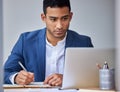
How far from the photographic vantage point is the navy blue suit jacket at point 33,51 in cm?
247

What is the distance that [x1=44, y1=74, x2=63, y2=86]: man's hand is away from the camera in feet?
7.98

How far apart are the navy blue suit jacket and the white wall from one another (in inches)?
1.9

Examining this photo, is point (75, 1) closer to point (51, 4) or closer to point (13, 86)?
point (51, 4)

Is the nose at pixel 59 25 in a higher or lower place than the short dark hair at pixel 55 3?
lower

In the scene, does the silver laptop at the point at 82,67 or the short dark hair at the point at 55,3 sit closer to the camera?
the silver laptop at the point at 82,67

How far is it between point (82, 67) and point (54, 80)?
35 cm

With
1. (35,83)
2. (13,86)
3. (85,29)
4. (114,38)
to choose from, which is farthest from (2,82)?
(114,38)

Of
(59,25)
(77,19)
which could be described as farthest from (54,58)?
(77,19)

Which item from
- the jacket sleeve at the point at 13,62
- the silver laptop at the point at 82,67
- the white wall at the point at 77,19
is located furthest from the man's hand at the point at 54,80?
the white wall at the point at 77,19

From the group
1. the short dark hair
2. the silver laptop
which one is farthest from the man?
Result: the silver laptop

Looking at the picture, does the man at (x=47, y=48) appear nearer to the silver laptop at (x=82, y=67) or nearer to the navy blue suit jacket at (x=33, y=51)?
the navy blue suit jacket at (x=33, y=51)

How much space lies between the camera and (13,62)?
2473 millimetres

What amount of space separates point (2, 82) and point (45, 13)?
0.74 m

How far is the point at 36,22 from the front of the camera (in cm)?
250
